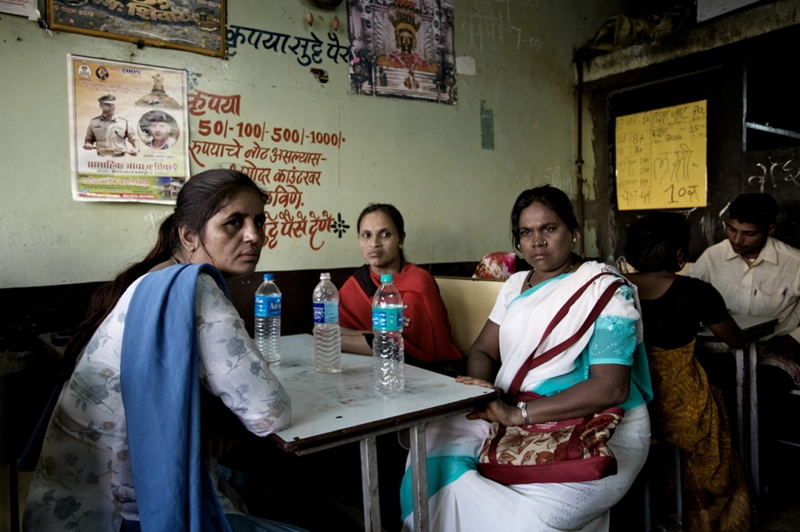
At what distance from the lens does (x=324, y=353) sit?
6.79 ft

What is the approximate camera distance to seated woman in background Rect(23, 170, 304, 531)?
1.13 m

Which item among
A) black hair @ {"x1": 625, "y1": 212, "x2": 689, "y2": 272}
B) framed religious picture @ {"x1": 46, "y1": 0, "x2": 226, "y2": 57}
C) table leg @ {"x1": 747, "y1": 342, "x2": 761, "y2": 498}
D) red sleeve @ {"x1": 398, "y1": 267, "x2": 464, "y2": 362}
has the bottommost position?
table leg @ {"x1": 747, "y1": 342, "x2": 761, "y2": 498}

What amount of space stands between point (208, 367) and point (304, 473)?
1.97 m

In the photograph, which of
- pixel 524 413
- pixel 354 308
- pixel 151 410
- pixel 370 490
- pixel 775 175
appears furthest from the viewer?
pixel 775 175

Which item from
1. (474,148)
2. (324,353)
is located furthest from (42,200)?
(474,148)

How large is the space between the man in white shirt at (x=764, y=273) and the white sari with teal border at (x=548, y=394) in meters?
1.79

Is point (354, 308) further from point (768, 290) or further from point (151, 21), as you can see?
point (768, 290)

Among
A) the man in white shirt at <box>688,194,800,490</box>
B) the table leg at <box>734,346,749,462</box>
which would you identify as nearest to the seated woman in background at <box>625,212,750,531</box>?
the table leg at <box>734,346,749,462</box>

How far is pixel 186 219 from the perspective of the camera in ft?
5.11

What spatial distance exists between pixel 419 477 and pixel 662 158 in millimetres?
3752

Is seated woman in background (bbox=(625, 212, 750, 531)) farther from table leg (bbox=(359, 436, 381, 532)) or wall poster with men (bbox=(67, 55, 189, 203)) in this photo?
wall poster with men (bbox=(67, 55, 189, 203))

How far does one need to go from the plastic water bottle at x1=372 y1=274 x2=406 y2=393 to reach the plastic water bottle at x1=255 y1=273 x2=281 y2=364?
532 mm

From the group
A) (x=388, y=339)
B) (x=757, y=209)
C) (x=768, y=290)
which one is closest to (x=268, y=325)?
(x=388, y=339)

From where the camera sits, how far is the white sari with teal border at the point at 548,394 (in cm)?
151
